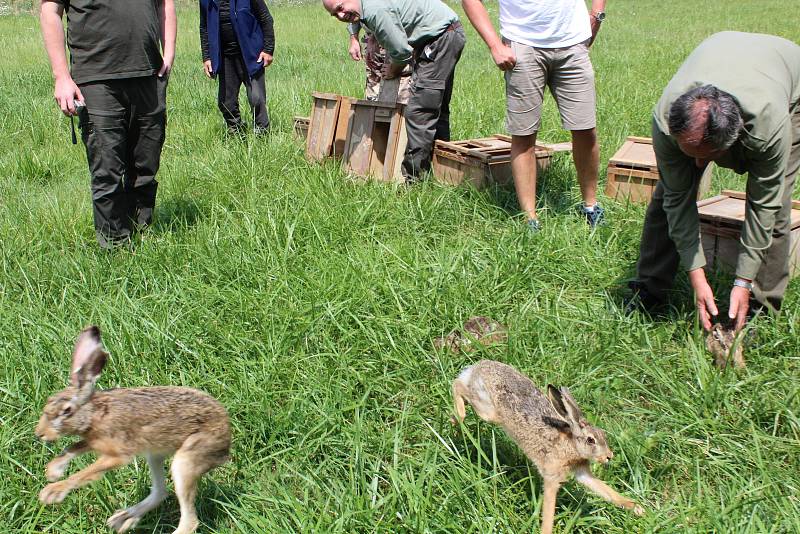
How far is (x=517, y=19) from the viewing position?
15.4 feet

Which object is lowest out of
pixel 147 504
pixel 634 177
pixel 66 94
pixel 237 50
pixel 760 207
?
pixel 147 504

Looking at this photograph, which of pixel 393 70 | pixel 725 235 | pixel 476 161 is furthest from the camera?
pixel 393 70

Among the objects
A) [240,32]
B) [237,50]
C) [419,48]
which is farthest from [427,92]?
[237,50]

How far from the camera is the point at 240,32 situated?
659 cm

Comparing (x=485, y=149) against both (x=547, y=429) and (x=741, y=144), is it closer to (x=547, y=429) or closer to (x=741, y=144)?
(x=741, y=144)

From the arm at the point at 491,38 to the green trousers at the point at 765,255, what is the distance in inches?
53.7

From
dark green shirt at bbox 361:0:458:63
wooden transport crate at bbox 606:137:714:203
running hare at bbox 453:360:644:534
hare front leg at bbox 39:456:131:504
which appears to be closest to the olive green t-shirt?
dark green shirt at bbox 361:0:458:63

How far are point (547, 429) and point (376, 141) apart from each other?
12.2ft

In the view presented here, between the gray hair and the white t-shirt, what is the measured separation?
1.92 metres

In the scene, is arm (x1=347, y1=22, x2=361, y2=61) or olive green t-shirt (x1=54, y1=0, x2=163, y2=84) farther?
arm (x1=347, y1=22, x2=361, y2=61)

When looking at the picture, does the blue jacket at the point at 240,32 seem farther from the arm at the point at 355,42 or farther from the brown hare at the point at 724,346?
the brown hare at the point at 724,346

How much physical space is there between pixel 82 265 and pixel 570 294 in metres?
2.75

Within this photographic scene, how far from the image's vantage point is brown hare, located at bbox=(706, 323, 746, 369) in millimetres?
3207

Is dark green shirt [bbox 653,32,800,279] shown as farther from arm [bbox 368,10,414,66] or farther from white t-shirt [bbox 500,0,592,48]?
arm [bbox 368,10,414,66]
